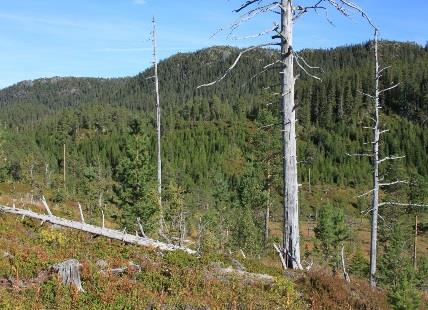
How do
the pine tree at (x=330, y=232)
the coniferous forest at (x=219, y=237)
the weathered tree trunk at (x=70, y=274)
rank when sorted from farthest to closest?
the pine tree at (x=330, y=232) < the coniferous forest at (x=219, y=237) < the weathered tree trunk at (x=70, y=274)

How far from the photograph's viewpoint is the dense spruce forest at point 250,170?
30219 millimetres

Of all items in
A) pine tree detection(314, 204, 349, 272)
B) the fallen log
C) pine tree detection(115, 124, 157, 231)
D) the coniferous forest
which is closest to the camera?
the coniferous forest

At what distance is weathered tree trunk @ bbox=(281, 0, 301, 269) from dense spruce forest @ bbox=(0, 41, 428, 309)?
2.99 m

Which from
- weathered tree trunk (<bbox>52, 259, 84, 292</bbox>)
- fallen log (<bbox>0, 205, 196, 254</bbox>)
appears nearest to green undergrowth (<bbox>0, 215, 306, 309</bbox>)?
weathered tree trunk (<bbox>52, 259, 84, 292</bbox>)

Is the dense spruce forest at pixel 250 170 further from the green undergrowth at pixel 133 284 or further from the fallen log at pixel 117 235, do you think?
the fallen log at pixel 117 235

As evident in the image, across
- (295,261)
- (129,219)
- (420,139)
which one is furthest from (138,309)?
(420,139)

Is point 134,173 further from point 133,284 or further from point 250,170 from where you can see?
point 133,284

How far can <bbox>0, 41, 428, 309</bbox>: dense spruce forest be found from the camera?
99.1 ft

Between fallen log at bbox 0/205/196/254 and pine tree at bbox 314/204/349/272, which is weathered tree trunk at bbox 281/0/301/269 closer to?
fallen log at bbox 0/205/196/254

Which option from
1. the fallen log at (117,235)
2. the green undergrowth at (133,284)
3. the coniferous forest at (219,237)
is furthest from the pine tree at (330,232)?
the green undergrowth at (133,284)

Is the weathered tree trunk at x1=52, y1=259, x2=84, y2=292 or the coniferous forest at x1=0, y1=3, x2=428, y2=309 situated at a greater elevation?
the weathered tree trunk at x1=52, y1=259, x2=84, y2=292

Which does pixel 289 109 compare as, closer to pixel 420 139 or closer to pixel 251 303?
pixel 251 303

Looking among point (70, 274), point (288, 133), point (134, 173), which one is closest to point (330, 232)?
point (134, 173)

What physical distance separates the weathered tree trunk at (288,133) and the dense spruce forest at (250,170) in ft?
9.82
